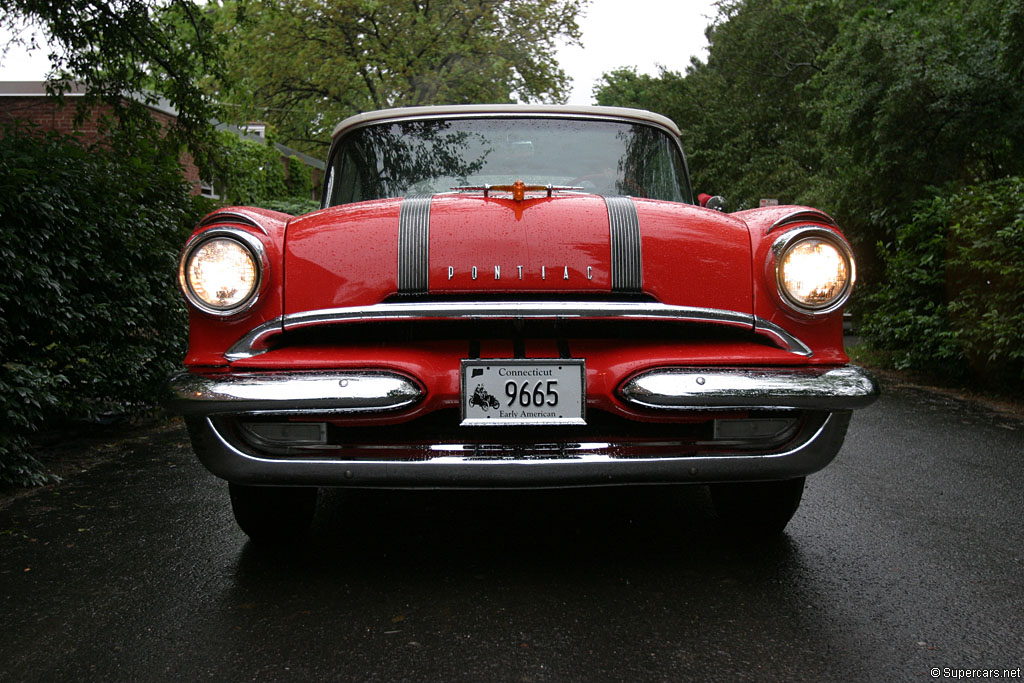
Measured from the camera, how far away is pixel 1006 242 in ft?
21.3

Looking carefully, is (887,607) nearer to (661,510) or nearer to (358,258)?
(661,510)

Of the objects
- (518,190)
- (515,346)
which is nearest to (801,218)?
(518,190)

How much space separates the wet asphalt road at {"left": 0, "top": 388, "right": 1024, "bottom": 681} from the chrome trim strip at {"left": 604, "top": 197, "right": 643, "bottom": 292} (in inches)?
36.1

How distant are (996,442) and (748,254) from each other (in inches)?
139

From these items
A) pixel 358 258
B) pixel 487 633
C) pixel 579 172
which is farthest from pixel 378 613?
pixel 579 172

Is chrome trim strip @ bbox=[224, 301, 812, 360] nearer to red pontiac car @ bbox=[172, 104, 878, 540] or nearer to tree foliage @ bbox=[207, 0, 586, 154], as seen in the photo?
red pontiac car @ bbox=[172, 104, 878, 540]

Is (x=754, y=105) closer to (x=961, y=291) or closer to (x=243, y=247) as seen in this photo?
(x=961, y=291)

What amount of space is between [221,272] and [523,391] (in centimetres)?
99

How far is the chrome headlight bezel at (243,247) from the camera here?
2.62 meters

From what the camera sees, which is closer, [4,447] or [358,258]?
[358,258]

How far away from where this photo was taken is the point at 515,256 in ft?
8.55

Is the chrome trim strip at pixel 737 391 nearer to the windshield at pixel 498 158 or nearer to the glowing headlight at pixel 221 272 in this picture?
the glowing headlight at pixel 221 272

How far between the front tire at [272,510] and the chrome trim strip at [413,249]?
2.73 ft

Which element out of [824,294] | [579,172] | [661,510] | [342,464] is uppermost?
[579,172]
